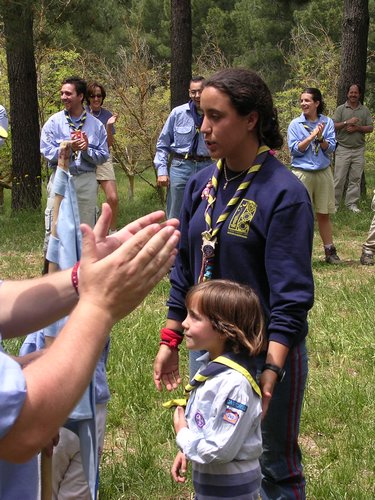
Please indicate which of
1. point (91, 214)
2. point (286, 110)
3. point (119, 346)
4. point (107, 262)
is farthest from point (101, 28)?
point (107, 262)

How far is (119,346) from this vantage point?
564cm

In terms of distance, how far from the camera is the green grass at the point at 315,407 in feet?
12.7

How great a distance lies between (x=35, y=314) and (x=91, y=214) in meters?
6.69

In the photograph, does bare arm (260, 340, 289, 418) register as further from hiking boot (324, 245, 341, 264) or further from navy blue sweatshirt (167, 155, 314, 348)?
hiking boot (324, 245, 341, 264)

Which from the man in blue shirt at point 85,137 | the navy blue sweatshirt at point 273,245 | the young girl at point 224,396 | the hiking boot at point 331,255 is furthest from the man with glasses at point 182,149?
the young girl at point 224,396

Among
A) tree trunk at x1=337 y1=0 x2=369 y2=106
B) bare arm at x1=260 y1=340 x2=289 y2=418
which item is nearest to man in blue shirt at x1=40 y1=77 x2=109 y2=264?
bare arm at x1=260 y1=340 x2=289 y2=418

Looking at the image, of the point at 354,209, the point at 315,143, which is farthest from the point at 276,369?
the point at 354,209

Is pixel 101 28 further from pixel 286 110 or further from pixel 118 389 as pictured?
pixel 118 389

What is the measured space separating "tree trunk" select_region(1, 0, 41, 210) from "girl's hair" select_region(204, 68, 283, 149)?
424 inches

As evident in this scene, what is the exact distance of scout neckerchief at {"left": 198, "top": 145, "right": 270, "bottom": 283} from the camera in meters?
2.96

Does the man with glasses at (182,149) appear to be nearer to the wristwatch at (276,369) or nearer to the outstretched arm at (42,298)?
the wristwatch at (276,369)

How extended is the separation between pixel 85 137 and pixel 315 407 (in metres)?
4.62

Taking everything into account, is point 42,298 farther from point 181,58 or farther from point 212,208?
point 181,58

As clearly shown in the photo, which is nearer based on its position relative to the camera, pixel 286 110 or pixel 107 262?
pixel 107 262
